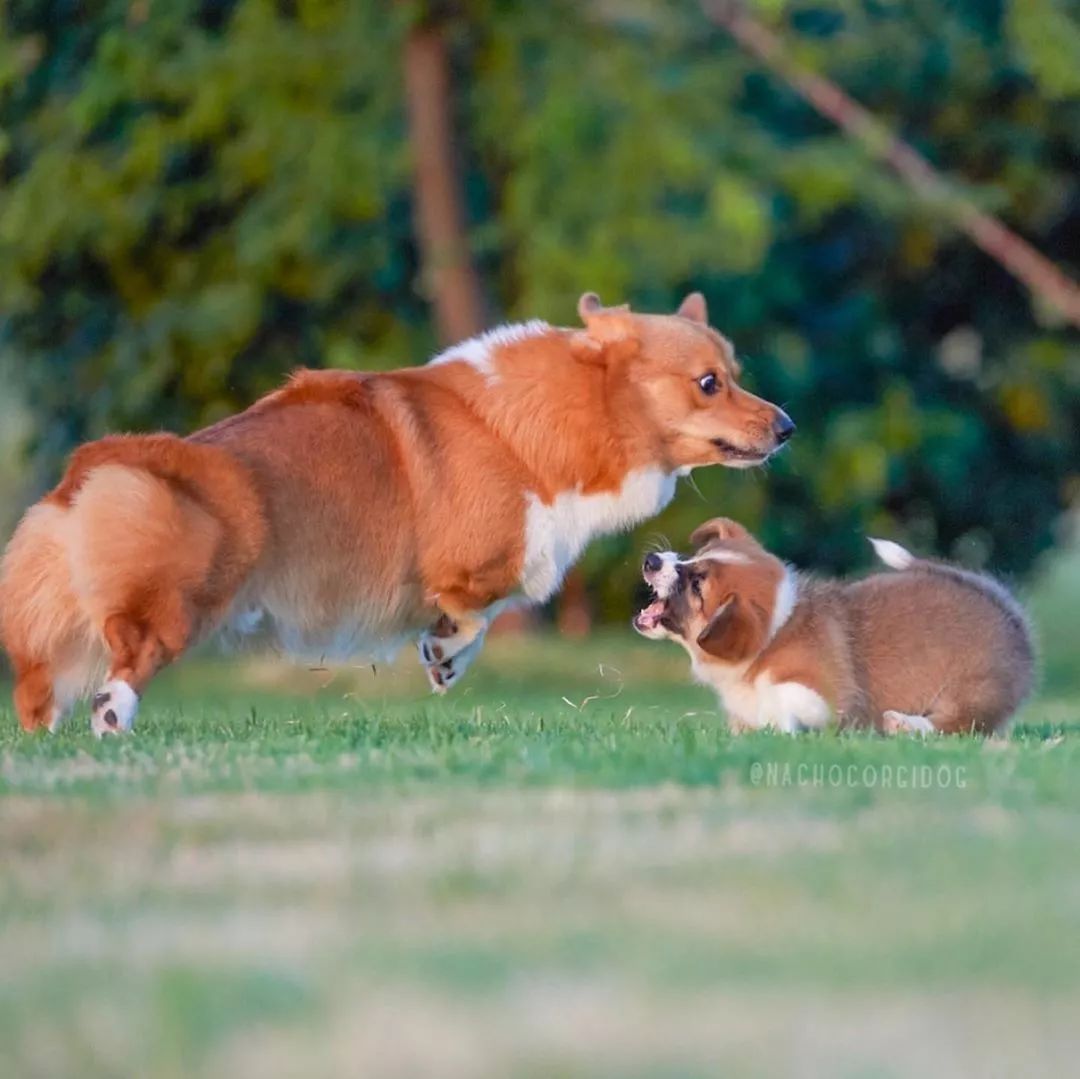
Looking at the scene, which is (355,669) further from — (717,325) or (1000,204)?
(1000,204)

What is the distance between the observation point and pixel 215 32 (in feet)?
64.3

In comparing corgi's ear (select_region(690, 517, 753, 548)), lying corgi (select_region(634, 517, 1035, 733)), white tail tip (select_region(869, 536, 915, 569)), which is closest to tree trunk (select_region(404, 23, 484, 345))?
corgi's ear (select_region(690, 517, 753, 548))

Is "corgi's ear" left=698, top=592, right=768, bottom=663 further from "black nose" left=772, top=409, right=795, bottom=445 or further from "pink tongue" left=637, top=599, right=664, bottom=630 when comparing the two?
"black nose" left=772, top=409, right=795, bottom=445

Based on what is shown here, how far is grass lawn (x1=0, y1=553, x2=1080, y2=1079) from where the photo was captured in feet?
12.9

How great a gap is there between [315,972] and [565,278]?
45.8 ft

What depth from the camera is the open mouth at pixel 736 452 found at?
9.37 m

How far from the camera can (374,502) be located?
8.73 m

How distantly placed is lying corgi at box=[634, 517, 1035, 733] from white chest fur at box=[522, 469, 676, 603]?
0.54 meters

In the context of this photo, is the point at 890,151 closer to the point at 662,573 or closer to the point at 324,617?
the point at 662,573

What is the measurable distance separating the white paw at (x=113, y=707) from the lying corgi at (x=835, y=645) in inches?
74.0

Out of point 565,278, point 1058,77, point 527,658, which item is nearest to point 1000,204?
point 1058,77

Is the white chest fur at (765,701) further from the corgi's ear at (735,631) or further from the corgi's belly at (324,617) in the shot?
the corgi's belly at (324,617)

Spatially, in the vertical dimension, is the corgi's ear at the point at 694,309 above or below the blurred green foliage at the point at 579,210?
Answer: above

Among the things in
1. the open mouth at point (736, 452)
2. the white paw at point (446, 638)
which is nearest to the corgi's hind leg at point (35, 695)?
the white paw at point (446, 638)
